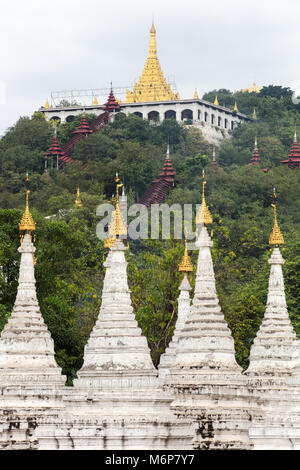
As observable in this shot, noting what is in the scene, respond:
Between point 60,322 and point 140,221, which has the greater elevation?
point 140,221

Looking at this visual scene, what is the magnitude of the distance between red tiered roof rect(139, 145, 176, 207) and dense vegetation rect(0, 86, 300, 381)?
0.85 metres

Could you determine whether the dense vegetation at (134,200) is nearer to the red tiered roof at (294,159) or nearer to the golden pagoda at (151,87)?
the red tiered roof at (294,159)

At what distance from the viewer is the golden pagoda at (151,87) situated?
484 feet

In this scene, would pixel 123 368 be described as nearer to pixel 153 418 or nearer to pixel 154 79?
pixel 153 418

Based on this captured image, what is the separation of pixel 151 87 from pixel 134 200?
32.8m

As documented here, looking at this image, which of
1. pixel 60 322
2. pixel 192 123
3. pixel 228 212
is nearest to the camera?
pixel 60 322

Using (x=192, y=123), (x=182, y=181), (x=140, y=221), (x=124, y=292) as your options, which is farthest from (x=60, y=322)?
(x=192, y=123)

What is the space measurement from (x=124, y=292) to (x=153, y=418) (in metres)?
3.61

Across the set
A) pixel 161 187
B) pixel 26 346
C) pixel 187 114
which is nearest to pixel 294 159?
pixel 161 187

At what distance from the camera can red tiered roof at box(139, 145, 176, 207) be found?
116 m

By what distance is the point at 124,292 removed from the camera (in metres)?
Result: 38.8

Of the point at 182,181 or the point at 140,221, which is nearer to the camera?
the point at 140,221

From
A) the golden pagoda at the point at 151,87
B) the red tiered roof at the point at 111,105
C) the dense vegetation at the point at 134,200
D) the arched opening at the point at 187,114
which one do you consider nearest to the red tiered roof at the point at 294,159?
the dense vegetation at the point at 134,200

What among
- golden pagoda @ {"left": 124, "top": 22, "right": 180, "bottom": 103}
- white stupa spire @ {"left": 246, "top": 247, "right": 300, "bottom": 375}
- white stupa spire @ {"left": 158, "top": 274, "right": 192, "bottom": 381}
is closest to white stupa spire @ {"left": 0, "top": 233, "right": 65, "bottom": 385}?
white stupa spire @ {"left": 158, "top": 274, "right": 192, "bottom": 381}
